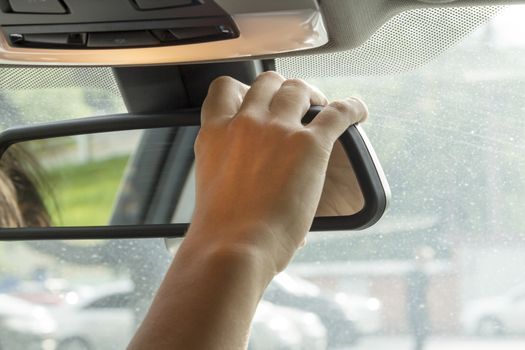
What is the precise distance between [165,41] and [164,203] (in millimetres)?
330

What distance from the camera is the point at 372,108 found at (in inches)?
72.6

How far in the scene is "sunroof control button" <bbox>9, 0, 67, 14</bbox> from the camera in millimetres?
1058

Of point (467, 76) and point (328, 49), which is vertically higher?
point (328, 49)

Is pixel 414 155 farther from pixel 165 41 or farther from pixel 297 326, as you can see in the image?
pixel 165 41

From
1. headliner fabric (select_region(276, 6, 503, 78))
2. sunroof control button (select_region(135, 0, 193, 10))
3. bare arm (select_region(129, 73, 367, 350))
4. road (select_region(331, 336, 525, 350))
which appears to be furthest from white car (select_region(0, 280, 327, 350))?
sunroof control button (select_region(135, 0, 193, 10))

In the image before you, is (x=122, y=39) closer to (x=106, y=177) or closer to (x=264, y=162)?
(x=264, y=162)

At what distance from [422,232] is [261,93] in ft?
2.62

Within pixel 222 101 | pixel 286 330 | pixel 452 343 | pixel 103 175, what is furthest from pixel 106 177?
pixel 452 343

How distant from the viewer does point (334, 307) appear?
1939 millimetres

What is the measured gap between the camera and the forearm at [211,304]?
3.45ft

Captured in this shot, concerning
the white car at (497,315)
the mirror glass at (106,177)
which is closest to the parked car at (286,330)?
the white car at (497,315)

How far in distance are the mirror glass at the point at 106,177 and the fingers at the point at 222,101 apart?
0.54 ft

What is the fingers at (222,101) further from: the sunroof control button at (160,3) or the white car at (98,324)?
the white car at (98,324)

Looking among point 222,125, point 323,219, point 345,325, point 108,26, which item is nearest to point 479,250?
point 345,325
